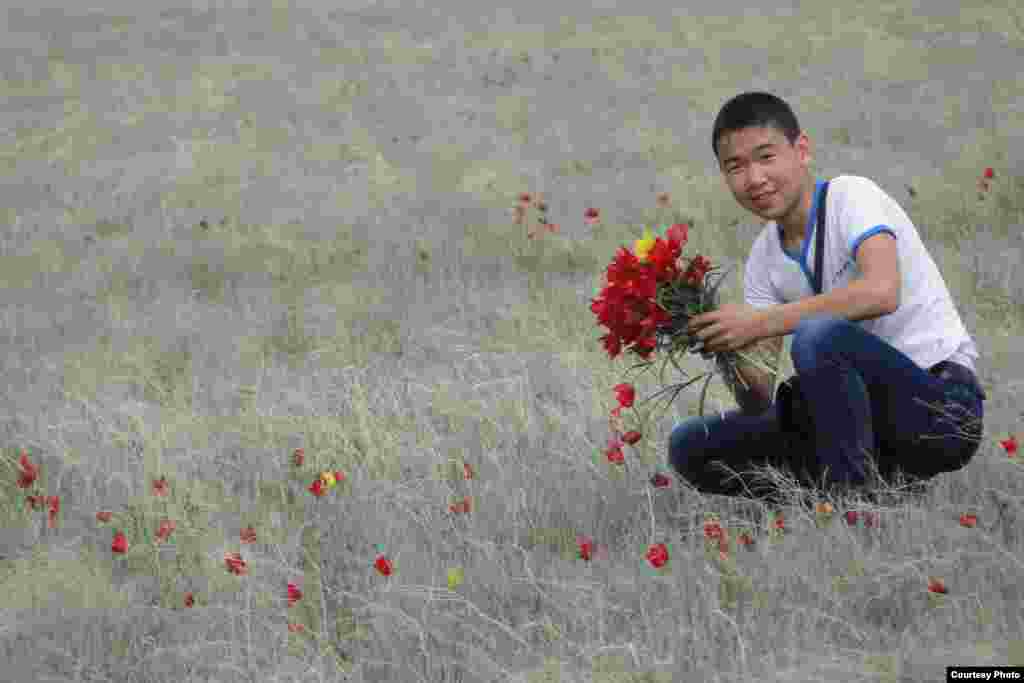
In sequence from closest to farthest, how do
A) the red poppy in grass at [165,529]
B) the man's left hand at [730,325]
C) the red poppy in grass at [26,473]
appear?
the man's left hand at [730,325] → the red poppy in grass at [165,529] → the red poppy in grass at [26,473]

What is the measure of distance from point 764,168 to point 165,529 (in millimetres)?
1814

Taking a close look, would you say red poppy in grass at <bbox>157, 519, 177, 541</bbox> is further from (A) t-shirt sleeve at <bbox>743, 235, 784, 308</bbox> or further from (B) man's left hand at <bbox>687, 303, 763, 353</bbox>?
(A) t-shirt sleeve at <bbox>743, 235, 784, 308</bbox>

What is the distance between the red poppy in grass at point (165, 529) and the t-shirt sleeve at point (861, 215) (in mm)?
1902

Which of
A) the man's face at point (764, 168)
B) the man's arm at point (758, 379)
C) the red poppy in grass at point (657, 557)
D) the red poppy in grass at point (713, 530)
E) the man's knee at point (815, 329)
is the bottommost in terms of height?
the red poppy in grass at point (713, 530)

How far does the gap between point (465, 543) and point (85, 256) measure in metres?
6.23

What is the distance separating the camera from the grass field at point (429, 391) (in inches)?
84.4

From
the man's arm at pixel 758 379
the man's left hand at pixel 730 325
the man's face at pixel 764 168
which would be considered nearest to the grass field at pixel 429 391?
the man's arm at pixel 758 379

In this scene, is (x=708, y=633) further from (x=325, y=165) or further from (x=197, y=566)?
(x=325, y=165)

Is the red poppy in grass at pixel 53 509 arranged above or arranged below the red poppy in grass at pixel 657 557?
below

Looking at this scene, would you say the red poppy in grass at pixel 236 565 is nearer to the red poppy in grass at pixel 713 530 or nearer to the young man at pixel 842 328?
the red poppy in grass at pixel 713 530

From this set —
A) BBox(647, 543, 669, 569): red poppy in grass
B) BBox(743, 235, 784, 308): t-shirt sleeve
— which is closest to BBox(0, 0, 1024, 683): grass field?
BBox(647, 543, 669, 569): red poppy in grass

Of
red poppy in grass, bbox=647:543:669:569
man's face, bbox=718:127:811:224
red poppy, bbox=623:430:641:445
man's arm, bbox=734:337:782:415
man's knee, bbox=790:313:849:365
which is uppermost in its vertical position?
man's face, bbox=718:127:811:224

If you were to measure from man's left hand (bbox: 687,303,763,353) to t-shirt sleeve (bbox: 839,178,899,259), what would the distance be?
0.32m

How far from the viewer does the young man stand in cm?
239
